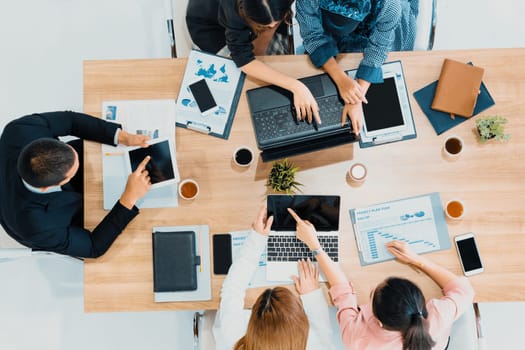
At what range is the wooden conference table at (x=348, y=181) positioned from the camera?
167cm

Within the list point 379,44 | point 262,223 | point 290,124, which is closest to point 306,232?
point 262,223

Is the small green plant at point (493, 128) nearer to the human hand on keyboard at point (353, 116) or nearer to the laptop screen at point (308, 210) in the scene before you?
the human hand on keyboard at point (353, 116)

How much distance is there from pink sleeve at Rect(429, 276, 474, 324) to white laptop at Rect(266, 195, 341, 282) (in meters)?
0.40

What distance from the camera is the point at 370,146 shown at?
1739 millimetres

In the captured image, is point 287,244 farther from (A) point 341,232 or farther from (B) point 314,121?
(B) point 314,121

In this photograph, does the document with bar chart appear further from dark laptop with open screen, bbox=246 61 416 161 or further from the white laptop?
dark laptop with open screen, bbox=246 61 416 161

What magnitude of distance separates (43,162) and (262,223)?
0.78m

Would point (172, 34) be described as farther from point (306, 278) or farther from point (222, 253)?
point (306, 278)

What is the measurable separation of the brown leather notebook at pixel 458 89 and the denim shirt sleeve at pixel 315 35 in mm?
437

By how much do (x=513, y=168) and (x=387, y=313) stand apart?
78 cm

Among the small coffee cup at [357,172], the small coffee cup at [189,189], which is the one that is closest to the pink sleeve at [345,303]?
the small coffee cup at [357,172]

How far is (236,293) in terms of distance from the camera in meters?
1.60

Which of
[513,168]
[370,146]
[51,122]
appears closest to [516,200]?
[513,168]

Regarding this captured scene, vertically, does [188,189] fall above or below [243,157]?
below
